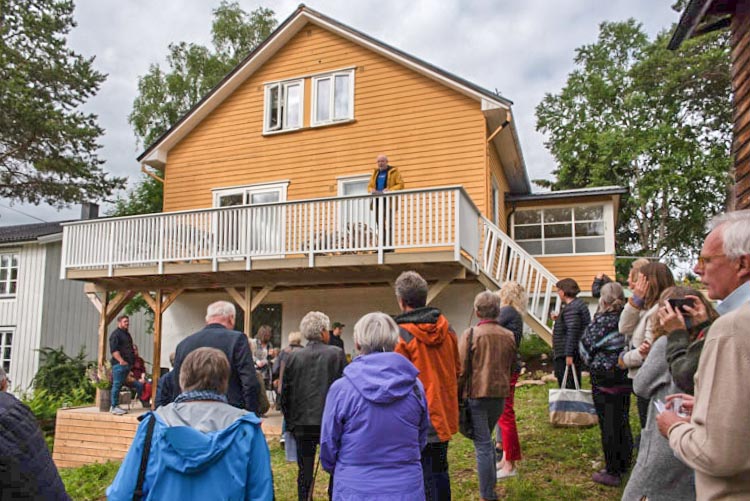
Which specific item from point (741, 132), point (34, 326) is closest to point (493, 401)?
point (741, 132)

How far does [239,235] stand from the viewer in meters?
12.6

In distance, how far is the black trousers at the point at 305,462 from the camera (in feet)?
16.5

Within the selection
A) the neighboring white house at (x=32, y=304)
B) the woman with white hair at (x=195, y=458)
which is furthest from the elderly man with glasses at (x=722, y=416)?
the neighboring white house at (x=32, y=304)

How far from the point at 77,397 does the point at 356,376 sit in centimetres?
1480

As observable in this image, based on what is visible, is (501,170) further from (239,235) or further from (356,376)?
(356,376)

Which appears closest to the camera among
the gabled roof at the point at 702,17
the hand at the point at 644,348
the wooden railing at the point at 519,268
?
the hand at the point at 644,348

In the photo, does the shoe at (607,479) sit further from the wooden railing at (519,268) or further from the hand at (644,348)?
the wooden railing at (519,268)

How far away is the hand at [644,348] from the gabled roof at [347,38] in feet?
32.7

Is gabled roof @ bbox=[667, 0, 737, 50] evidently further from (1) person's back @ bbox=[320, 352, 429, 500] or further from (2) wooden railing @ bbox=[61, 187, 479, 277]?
(1) person's back @ bbox=[320, 352, 429, 500]

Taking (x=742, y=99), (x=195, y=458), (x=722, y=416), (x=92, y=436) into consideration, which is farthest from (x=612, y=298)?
(x=92, y=436)

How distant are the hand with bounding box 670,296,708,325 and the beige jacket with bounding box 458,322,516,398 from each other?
2.31 metres

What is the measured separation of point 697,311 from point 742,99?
411 centimetres

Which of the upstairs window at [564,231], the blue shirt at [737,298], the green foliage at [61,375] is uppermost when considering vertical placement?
the upstairs window at [564,231]

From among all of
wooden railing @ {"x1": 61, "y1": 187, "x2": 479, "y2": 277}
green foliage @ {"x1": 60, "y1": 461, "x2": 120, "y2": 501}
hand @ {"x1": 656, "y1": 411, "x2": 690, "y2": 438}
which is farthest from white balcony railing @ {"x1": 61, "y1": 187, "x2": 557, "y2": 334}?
hand @ {"x1": 656, "y1": 411, "x2": 690, "y2": 438}
